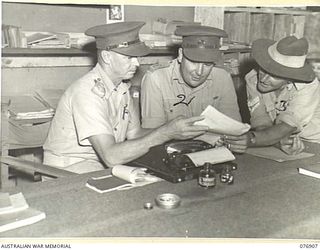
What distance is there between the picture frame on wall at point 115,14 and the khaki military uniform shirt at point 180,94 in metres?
0.84

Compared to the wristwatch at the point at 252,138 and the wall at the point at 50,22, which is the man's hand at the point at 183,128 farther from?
the wall at the point at 50,22

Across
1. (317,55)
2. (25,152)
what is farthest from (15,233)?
(317,55)

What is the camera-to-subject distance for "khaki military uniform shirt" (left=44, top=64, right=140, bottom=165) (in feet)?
5.88

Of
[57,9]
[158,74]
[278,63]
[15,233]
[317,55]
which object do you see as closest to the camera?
[15,233]

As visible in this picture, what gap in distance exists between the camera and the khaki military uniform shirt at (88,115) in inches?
70.6

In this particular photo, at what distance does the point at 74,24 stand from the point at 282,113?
1565mm

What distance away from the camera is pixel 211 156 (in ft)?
5.33

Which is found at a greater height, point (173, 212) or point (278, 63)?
point (278, 63)

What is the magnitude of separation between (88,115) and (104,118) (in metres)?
0.07

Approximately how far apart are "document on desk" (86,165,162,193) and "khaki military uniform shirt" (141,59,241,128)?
0.90m

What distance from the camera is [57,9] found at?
9.77 ft

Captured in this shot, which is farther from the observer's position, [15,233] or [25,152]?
[25,152]

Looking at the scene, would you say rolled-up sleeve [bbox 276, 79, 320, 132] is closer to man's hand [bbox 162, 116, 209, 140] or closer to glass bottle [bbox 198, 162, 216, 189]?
man's hand [bbox 162, 116, 209, 140]

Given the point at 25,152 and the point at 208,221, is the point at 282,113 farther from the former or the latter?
the point at 25,152
